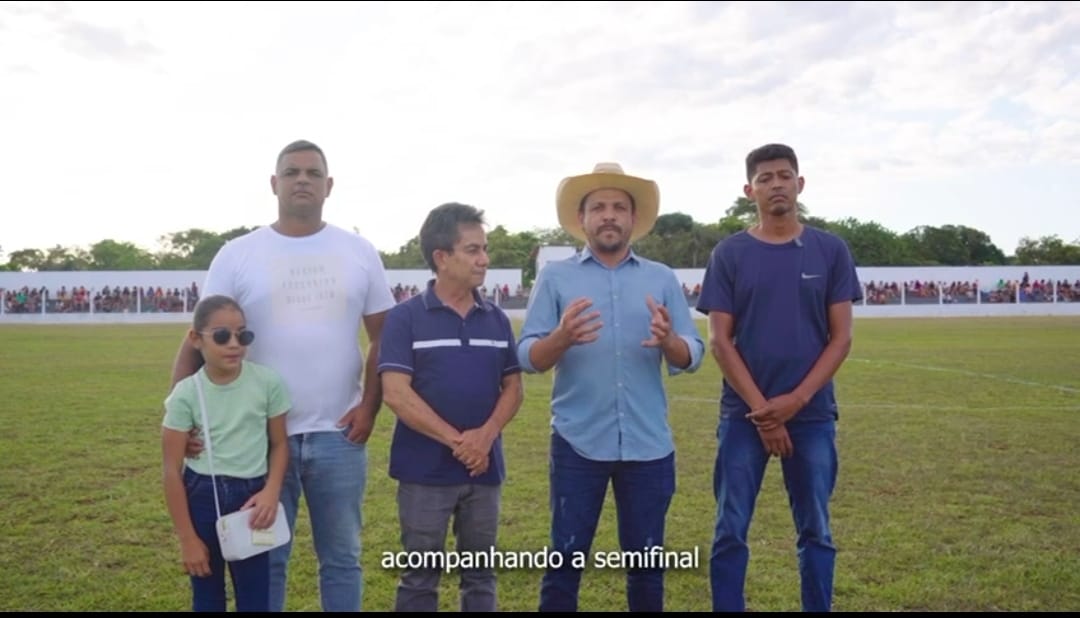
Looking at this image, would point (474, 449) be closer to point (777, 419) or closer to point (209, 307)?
point (209, 307)

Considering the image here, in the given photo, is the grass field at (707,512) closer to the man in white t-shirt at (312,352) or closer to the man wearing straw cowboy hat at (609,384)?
the man wearing straw cowboy hat at (609,384)

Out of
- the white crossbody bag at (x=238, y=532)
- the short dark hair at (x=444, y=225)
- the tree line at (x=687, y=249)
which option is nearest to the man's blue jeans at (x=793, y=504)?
the short dark hair at (x=444, y=225)

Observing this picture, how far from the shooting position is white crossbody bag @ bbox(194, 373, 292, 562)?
11.2 ft

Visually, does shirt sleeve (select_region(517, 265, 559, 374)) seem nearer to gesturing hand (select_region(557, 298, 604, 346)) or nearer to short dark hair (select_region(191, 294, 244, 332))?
gesturing hand (select_region(557, 298, 604, 346))

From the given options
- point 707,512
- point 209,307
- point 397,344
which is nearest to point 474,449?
point 397,344

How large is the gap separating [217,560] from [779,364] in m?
2.41

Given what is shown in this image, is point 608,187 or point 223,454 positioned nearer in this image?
point 223,454

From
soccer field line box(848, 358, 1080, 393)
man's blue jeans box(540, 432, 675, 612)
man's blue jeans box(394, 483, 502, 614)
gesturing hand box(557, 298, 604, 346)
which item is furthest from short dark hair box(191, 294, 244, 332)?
soccer field line box(848, 358, 1080, 393)

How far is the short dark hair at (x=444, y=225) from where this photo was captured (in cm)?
375

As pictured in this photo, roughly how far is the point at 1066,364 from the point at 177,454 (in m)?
18.3

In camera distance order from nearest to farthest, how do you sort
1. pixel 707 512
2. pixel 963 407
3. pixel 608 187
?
pixel 608 187 < pixel 707 512 < pixel 963 407

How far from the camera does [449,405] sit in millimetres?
3676

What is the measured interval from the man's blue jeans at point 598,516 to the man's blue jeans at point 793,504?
0.30m

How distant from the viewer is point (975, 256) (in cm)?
9031
